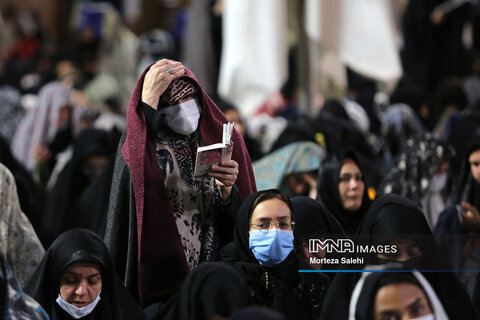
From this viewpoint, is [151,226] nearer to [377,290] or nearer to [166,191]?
[166,191]

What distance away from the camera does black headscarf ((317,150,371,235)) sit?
19.1 ft

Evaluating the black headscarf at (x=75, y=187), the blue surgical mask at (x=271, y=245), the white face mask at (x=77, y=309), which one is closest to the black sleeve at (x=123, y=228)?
the white face mask at (x=77, y=309)

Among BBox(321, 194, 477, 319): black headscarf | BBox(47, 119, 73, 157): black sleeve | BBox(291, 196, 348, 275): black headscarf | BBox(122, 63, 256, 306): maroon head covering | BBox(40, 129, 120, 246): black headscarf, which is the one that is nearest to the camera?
BBox(321, 194, 477, 319): black headscarf

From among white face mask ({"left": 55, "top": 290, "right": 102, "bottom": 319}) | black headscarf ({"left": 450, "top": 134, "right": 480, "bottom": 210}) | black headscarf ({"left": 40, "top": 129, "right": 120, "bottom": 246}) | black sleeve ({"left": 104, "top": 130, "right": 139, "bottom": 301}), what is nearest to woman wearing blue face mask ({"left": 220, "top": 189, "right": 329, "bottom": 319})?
black sleeve ({"left": 104, "top": 130, "right": 139, "bottom": 301})

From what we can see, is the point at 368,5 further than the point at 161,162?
Yes

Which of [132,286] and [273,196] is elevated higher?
[273,196]

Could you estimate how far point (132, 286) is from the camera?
4.92 meters

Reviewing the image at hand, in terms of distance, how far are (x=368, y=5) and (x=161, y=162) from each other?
4941 millimetres

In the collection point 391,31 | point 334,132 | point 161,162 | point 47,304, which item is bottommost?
point 47,304

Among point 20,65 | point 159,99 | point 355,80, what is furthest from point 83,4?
point 159,99

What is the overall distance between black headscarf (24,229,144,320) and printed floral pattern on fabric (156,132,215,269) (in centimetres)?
41

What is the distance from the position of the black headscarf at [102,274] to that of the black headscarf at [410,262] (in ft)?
2.82

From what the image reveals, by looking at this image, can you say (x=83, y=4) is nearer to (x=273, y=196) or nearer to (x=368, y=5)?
(x=368, y=5)

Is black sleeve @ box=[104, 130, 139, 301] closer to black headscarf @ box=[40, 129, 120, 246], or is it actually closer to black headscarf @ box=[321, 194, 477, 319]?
black headscarf @ box=[321, 194, 477, 319]
